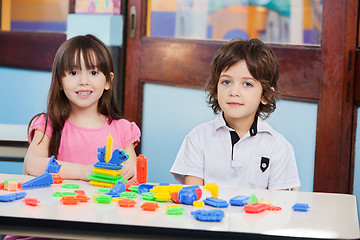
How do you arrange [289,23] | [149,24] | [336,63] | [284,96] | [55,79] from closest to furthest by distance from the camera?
1. [55,79]
2. [336,63]
3. [284,96]
4. [149,24]
5. [289,23]

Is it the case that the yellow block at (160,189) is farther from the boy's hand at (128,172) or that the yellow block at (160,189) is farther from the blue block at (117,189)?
the boy's hand at (128,172)

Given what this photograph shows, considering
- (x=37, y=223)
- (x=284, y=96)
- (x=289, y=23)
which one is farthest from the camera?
(x=289, y=23)

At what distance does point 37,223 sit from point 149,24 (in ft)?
7.51

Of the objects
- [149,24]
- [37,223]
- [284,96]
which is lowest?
[37,223]

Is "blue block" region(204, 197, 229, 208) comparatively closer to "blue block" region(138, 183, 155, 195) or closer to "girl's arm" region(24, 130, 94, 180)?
"blue block" region(138, 183, 155, 195)

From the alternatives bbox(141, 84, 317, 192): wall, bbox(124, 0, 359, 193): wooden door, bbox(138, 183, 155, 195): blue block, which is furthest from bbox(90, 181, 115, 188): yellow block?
bbox(141, 84, 317, 192): wall

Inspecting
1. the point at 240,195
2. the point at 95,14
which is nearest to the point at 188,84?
the point at 95,14

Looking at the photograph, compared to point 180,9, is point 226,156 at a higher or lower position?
lower

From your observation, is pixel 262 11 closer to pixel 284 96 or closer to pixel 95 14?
pixel 95 14

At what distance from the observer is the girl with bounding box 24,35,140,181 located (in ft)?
7.06

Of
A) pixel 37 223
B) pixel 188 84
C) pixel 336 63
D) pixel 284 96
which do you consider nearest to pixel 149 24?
pixel 188 84

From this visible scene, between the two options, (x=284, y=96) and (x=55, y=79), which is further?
(x=284, y=96)

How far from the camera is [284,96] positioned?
276 centimetres

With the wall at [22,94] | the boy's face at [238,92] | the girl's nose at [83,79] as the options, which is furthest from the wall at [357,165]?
the wall at [22,94]
